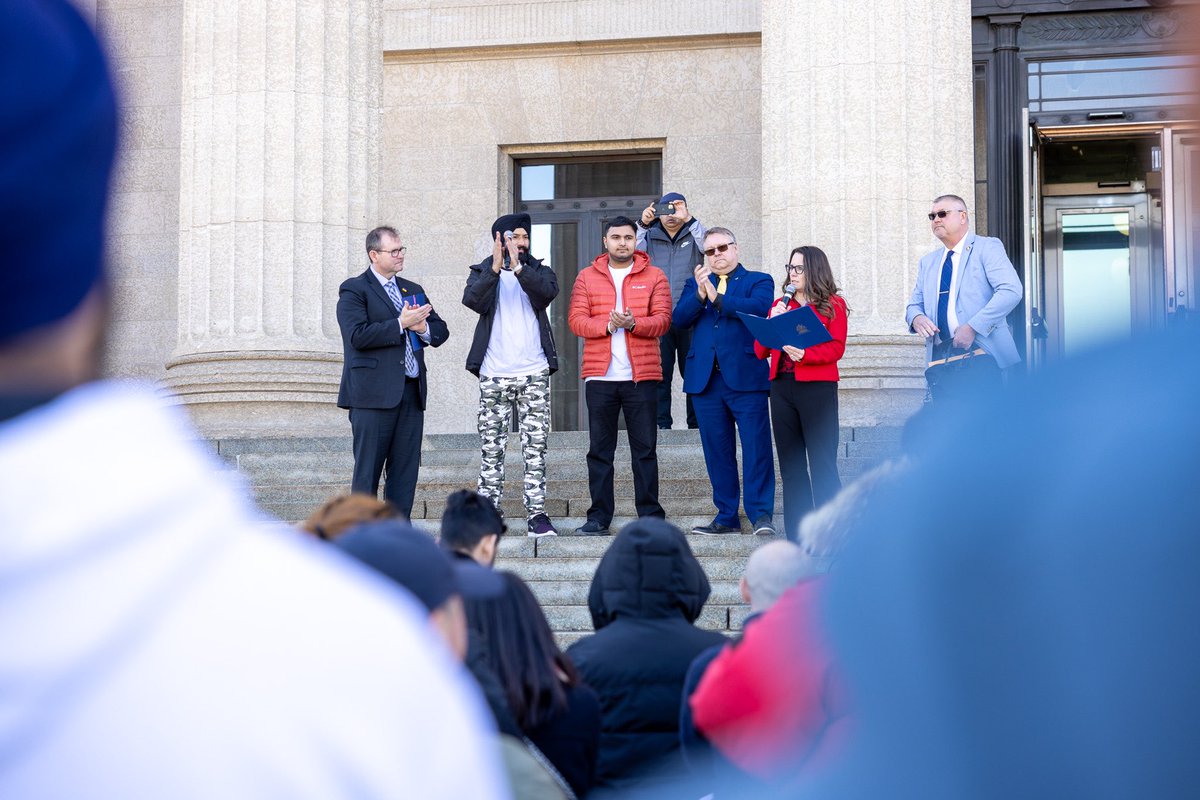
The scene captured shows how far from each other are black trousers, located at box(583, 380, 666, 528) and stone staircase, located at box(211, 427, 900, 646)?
0.26 m

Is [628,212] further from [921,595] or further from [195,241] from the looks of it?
[921,595]

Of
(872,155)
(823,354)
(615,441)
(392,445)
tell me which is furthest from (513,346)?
(872,155)

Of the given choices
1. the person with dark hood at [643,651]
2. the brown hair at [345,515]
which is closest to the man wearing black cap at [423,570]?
the brown hair at [345,515]

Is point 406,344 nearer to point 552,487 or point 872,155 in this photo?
point 552,487

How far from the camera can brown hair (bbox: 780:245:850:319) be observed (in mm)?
9477

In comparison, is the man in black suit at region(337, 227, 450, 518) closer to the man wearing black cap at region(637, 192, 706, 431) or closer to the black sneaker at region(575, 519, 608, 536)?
the black sneaker at region(575, 519, 608, 536)

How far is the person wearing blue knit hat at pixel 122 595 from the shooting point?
75cm

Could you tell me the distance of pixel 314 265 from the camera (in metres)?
12.5

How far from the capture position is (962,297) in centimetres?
938

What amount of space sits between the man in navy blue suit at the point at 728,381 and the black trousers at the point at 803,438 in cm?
22

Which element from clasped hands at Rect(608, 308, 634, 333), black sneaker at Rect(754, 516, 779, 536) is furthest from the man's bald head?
clasped hands at Rect(608, 308, 634, 333)

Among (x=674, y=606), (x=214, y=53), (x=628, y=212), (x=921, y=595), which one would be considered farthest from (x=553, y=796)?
(x=628, y=212)

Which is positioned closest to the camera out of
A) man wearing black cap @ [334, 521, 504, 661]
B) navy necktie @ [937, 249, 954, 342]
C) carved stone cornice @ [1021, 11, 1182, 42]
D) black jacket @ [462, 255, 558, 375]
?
man wearing black cap @ [334, 521, 504, 661]

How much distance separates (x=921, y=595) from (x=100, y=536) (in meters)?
0.56
